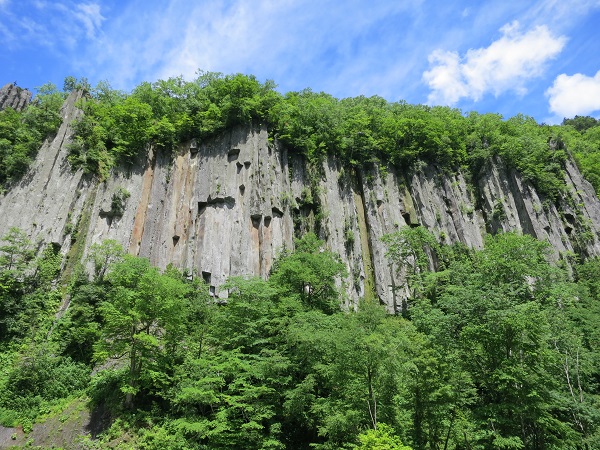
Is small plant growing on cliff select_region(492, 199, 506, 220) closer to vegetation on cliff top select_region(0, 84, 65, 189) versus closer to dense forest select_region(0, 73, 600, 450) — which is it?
dense forest select_region(0, 73, 600, 450)

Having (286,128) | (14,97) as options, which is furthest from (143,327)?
(14,97)

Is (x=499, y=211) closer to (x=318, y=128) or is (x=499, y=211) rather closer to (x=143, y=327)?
(x=318, y=128)

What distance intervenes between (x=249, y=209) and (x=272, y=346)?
14258mm

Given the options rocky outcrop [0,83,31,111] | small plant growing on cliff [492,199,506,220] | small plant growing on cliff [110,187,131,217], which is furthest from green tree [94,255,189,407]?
rocky outcrop [0,83,31,111]

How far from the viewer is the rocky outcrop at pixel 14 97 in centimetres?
6696

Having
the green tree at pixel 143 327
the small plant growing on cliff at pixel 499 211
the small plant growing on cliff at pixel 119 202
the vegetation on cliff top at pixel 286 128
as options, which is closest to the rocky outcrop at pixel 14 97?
the vegetation on cliff top at pixel 286 128

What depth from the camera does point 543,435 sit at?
52.3ft

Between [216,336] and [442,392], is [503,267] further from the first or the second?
[216,336]

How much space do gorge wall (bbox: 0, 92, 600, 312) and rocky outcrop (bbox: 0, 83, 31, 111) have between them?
4236cm

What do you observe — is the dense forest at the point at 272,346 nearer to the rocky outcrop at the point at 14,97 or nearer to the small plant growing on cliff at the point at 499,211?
the small plant growing on cliff at the point at 499,211

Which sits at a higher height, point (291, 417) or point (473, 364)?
point (473, 364)

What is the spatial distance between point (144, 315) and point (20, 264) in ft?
40.8

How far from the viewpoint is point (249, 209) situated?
32.4 meters

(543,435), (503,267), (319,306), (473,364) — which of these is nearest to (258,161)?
(319,306)
